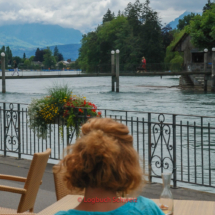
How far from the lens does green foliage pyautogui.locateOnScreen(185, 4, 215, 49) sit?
160ft

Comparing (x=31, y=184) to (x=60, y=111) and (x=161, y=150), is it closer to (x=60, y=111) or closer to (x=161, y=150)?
(x=161, y=150)

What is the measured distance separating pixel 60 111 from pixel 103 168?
20.3 ft

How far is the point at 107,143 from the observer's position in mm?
1620

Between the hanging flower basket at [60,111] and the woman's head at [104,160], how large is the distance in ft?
18.3

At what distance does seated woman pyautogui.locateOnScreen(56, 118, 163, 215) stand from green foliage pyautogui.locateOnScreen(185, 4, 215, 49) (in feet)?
157

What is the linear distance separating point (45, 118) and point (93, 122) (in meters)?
6.20

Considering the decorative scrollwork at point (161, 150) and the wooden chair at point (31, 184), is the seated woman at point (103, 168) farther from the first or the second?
the decorative scrollwork at point (161, 150)

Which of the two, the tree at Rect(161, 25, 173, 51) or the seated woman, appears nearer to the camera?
the seated woman

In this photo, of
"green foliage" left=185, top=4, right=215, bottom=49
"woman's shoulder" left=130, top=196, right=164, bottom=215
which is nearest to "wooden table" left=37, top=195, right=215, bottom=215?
"woman's shoulder" left=130, top=196, right=164, bottom=215

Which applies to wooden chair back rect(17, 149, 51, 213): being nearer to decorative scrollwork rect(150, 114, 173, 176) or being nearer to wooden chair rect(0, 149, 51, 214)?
wooden chair rect(0, 149, 51, 214)

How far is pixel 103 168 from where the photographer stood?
1623mm

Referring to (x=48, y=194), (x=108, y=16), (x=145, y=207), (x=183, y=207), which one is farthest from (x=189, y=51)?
(x=108, y=16)

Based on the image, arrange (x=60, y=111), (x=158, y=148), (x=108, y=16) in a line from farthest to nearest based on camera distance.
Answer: (x=108, y=16) → (x=158, y=148) → (x=60, y=111)

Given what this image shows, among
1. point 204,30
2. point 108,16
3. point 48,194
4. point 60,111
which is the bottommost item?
point 48,194
